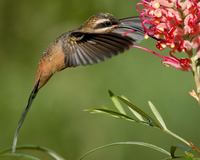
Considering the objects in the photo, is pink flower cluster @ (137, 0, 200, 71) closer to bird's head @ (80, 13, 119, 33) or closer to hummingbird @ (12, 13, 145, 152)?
hummingbird @ (12, 13, 145, 152)

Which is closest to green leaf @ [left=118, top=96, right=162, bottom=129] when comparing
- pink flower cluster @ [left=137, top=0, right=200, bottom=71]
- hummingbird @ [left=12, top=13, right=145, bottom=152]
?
pink flower cluster @ [left=137, top=0, right=200, bottom=71]

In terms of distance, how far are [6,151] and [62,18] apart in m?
2.43

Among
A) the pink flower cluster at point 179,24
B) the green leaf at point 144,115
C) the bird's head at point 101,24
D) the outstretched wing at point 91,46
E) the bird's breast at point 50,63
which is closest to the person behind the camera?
the green leaf at point 144,115

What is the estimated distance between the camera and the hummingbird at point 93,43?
226 centimetres

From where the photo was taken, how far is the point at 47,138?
3932 mm

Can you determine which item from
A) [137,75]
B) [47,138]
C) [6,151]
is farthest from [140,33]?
[47,138]

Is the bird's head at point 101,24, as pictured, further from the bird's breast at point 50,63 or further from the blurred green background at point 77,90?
the blurred green background at point 77,90

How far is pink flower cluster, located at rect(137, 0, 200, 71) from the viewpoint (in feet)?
6.35

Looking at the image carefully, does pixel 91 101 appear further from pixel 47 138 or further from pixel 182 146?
pixel 182 146

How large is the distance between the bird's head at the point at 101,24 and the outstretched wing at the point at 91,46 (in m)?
0.02

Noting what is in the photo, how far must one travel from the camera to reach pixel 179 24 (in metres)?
1.94

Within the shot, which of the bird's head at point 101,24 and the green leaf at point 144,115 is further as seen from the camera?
the bird's head at point 101,24

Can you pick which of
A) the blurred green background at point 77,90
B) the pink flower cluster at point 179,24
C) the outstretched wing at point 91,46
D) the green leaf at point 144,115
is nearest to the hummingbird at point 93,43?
the outstretched wing at point 91,46

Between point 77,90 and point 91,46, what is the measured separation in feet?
5.52
